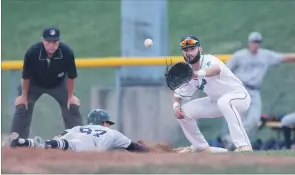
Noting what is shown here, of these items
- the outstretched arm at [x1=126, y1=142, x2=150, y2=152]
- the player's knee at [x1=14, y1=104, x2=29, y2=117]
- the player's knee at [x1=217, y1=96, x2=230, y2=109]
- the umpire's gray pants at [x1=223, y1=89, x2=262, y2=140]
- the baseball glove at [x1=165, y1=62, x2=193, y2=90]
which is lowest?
the umpire's gray pants at [x1=223, y1=89, x2=262, y2=140]

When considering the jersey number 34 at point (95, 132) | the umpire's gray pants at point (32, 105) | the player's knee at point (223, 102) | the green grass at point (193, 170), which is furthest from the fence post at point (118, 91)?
the green grass at point (193, 170)

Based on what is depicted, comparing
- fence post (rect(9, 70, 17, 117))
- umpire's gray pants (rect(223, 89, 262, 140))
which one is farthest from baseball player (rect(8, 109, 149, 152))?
umpire's gray pants (rect(223, 89, 262, 140))

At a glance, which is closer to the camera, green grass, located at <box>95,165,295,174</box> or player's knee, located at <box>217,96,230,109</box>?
green grass, located at <box>95,165,295,174</box>

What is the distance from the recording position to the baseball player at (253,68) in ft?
46.2

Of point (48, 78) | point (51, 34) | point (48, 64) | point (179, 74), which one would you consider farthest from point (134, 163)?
point (48, 78)

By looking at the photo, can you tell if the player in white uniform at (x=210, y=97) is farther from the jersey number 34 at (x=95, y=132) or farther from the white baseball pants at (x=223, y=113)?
the jersey number 34 at (x=95, y=132)

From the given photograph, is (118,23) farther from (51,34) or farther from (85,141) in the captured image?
(85,141)

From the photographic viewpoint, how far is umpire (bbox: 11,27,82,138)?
11.7 metres

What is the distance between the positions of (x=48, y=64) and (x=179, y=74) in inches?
70.9

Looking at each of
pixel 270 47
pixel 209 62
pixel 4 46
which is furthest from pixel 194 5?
pixel 209 62

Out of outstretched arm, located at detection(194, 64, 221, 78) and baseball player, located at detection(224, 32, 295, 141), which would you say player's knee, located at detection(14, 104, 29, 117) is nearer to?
outstretched arm, located at detection(194, 64, 221, 78)

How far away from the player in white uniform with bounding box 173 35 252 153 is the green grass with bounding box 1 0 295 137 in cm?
730

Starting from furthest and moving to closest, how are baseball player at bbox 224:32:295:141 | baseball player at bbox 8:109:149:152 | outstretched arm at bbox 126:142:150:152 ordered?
baseball player at bbox 224:32:295:141
outstretched arm at bbox 126:142:150:152
baseball player at bbox 8:109:149:152

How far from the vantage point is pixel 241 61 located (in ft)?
46.2
